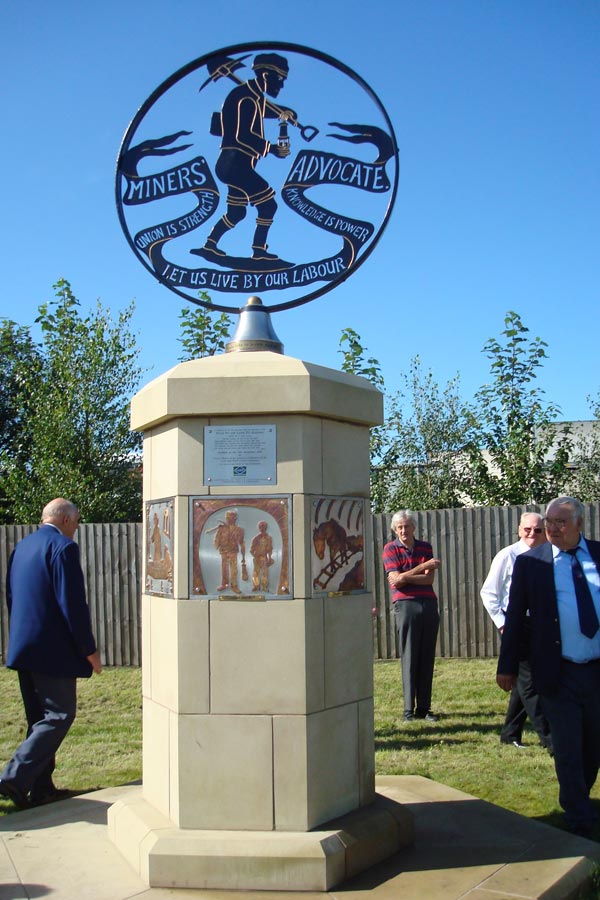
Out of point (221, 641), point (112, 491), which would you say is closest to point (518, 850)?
point (221, 641)

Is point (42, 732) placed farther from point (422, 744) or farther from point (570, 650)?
point (570, 650)

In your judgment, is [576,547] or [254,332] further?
[576,547]

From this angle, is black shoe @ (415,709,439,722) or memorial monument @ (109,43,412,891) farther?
black shoe @ (415,709,439,722)

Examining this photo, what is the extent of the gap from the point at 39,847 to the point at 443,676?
664cm

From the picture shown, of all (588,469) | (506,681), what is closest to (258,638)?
(506,681)

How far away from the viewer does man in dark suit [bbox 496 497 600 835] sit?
4711 millimetres

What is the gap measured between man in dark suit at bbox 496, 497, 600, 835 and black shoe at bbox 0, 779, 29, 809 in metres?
3.38

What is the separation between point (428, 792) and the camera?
17.3 ft

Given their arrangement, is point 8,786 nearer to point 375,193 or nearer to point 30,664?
point 30,664

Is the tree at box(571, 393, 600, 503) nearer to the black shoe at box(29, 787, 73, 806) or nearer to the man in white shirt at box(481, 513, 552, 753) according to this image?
the man in white shirt at box(481, 513, 552, 753)

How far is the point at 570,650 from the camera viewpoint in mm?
4746

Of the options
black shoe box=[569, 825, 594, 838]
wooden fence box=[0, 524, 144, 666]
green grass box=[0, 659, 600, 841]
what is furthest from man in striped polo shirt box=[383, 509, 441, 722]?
wooden fence box=[0, 524, 144, 666]

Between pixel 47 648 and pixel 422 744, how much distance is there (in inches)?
131

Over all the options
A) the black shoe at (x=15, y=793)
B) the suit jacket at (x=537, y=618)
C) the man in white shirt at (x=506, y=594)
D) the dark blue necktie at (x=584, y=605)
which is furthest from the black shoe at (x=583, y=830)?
the black shoe at (x=15, y=793)
